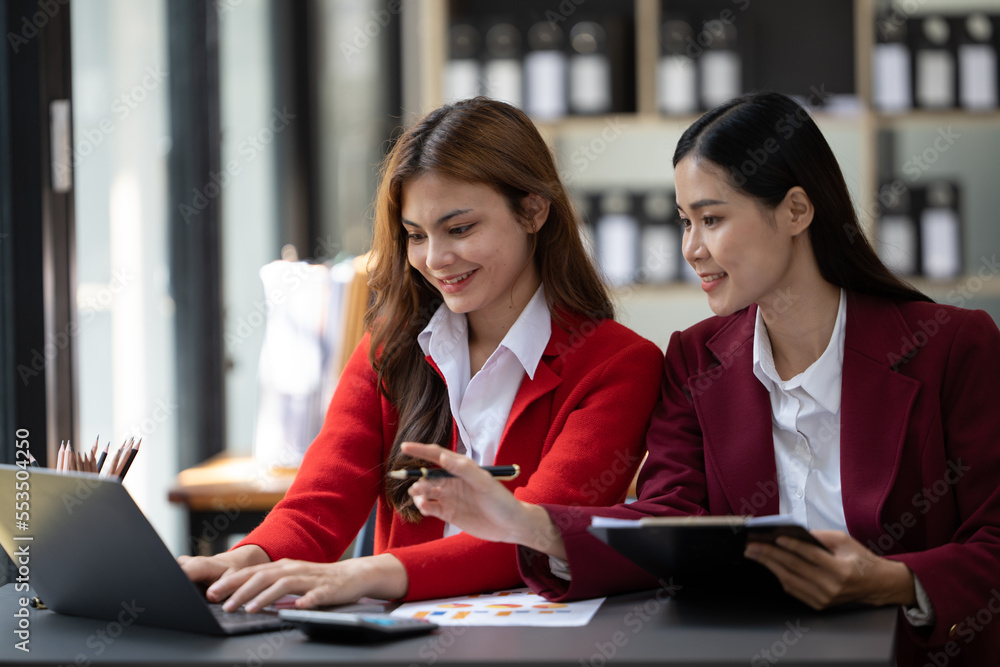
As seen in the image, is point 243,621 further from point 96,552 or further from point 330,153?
point 330,153

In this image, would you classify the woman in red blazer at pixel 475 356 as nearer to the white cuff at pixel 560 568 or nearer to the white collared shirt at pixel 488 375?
the white collared shirt at pixel 488 375

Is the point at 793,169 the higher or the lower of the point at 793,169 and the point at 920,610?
the higher

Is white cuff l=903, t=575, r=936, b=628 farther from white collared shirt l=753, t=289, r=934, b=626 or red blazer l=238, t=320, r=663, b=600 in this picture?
red blazer l=238, t=320, r=663, b=600

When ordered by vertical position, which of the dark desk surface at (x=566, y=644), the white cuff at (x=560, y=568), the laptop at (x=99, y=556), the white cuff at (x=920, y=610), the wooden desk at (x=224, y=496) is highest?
the laptop at (x=99, y=556)

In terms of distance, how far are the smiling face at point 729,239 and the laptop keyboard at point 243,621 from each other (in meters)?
0.73

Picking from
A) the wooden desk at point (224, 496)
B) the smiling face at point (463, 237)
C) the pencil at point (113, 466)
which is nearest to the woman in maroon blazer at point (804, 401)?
the smiling face at point (463, 237)

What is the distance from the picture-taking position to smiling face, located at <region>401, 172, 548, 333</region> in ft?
5.03

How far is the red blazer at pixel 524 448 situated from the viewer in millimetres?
1405

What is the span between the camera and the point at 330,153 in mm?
3732

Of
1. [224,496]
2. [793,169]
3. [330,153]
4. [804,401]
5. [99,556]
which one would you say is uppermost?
[330,153]

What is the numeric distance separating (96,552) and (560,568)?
544 millimetres

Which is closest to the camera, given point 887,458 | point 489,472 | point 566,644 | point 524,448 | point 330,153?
point 566,644

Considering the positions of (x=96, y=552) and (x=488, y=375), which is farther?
(x=488, y=375)

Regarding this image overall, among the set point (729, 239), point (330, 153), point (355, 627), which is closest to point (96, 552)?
point (355, 627)
